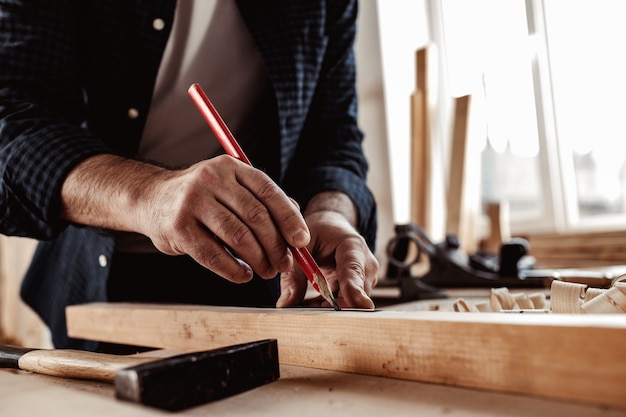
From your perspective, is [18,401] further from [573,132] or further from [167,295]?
[573,132]

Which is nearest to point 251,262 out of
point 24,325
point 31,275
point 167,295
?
point 167,295

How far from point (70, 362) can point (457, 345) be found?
423 mm

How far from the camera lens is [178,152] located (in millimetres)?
1171

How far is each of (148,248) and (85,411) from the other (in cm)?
75

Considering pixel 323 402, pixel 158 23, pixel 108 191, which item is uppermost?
pixel 158 23

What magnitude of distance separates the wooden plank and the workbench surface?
0.04 feet

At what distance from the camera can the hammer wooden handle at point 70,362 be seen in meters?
0.57

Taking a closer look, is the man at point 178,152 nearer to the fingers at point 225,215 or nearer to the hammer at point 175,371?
the fingers at point 225,215

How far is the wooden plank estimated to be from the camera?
0.42m

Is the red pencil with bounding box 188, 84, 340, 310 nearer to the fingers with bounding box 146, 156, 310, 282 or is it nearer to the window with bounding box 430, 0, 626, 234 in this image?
the fingers with bounding box 146, 156, 310, 282

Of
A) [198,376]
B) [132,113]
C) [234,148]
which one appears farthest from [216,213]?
[132,113]

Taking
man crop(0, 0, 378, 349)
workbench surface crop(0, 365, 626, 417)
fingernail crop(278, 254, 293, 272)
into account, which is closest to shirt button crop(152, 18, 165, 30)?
man crop(0, 0, 378, 349)

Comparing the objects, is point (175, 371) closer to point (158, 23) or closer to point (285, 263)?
point (285, 263)

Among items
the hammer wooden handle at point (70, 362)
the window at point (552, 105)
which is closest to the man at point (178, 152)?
the hammer wooden handle at point (70, 362)
